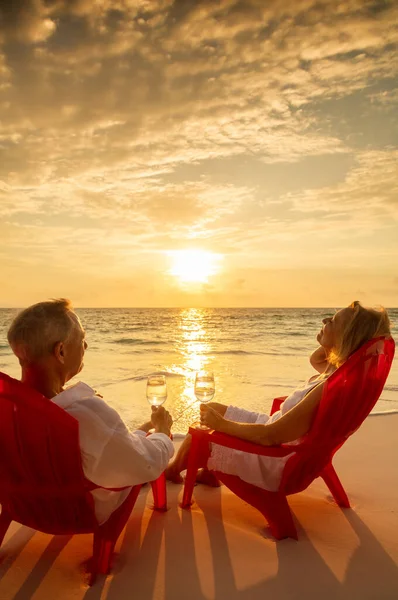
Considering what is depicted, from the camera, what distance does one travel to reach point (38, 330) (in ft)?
6.79

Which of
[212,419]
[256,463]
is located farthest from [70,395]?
[256,463]

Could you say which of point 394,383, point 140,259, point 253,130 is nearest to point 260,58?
point 253,130

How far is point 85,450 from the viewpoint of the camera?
2152 millimetres

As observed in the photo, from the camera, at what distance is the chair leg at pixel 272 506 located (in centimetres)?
285

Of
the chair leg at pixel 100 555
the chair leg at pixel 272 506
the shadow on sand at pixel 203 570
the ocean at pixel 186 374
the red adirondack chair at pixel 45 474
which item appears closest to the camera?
the red adirondack chair at pixel 45 474

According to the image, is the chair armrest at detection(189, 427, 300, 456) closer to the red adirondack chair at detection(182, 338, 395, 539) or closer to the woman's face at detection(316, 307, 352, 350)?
the red adirondack chair at detection(182, 338, 395, 539)

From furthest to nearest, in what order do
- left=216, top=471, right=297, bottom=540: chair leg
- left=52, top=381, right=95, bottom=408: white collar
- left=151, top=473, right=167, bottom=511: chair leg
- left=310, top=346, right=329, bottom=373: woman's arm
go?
1. left=310, top=346, right=329, bottom=373: woman's arm
2. left=151, top=473, right=167, bottom=511: chair leg
3. left=216, top=471, right=297, bottom=540: chair leg
4. left=52, top=381, right=95, bottom=408: white collar

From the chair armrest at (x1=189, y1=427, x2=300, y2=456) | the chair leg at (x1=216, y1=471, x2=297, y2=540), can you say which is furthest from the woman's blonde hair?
the chair leg at (x1=216, y1=471, x2=297, y2=540)

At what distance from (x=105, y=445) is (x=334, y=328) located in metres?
1.58

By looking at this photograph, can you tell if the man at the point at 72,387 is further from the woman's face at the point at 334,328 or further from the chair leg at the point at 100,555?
the woman's face at the point at 334,328

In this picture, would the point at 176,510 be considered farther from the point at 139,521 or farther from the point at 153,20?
the point at 153,20

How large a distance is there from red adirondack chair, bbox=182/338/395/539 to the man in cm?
79

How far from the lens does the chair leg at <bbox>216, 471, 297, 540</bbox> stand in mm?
2846

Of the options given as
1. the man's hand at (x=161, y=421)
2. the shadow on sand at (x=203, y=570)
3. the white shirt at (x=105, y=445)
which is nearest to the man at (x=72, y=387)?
the white shirt at (x=105, y=445)
